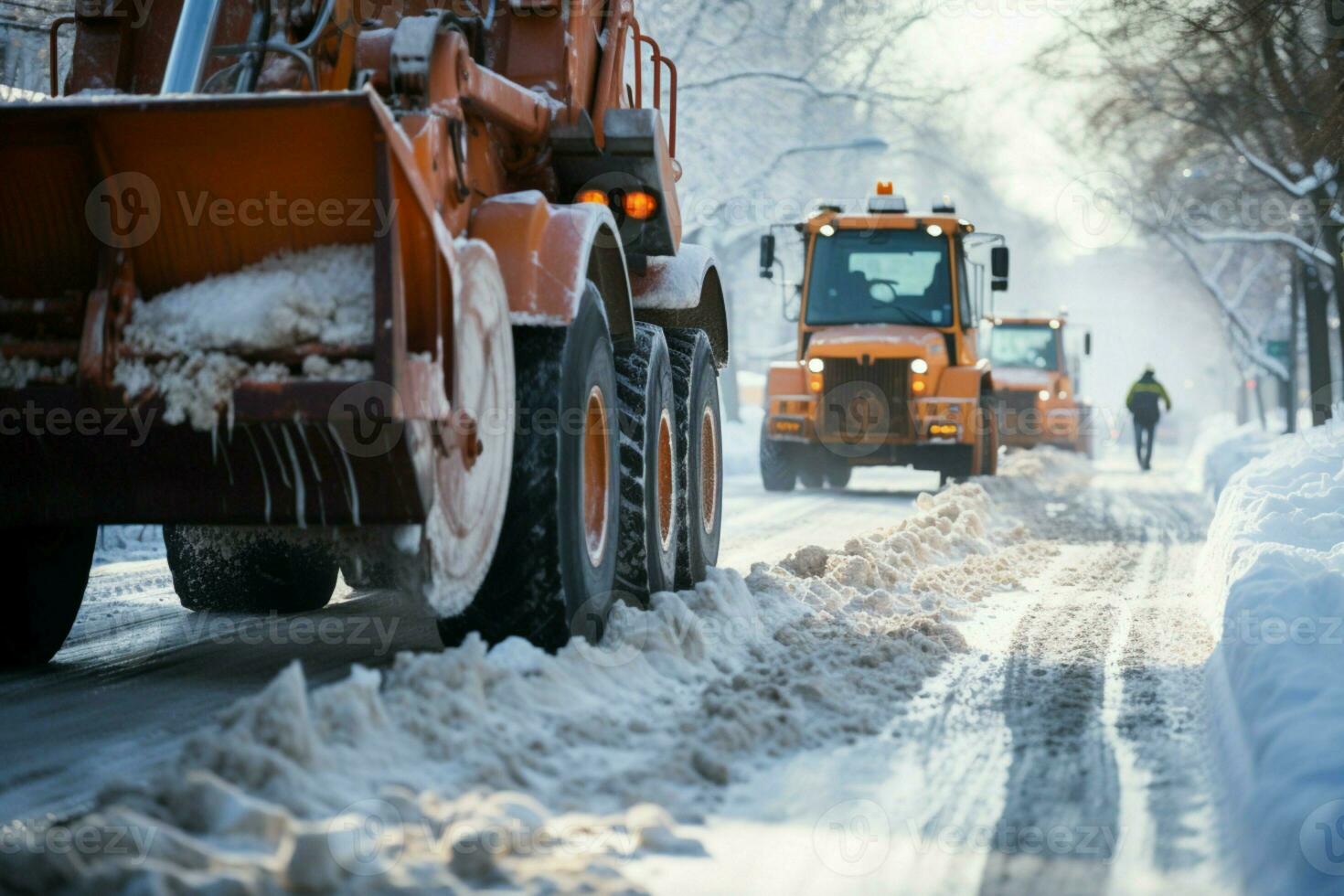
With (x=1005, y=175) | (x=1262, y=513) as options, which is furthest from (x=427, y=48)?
(x=1005, y=175)

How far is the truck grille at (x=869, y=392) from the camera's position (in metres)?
17.2

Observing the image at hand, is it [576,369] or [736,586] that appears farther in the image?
[736,586]

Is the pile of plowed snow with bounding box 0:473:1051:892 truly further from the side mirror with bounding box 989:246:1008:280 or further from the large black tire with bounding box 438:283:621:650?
the side mirror with bounding box 989:246:1008:280

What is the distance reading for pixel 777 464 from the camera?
18656 mm

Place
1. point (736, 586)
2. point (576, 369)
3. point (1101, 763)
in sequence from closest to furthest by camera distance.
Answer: point (1101, 763) → point (576, 369) → point (736, 586)

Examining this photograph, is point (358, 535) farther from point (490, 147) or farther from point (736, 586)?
point (736, 586)

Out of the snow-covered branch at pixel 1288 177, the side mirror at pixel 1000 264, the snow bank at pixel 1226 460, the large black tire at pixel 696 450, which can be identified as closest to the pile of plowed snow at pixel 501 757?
the large black tire at pixel 696 450

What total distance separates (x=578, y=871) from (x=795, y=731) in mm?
1609

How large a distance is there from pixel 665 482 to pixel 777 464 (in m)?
11.3

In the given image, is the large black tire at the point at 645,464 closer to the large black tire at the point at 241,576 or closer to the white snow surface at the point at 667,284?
the white snow surface at the point at 667,284

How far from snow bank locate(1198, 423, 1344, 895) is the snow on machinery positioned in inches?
680

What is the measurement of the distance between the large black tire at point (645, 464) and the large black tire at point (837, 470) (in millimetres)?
11029

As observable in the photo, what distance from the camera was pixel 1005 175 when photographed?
52625mm

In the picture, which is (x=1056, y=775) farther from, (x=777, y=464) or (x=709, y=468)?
(x=777, y=464)
